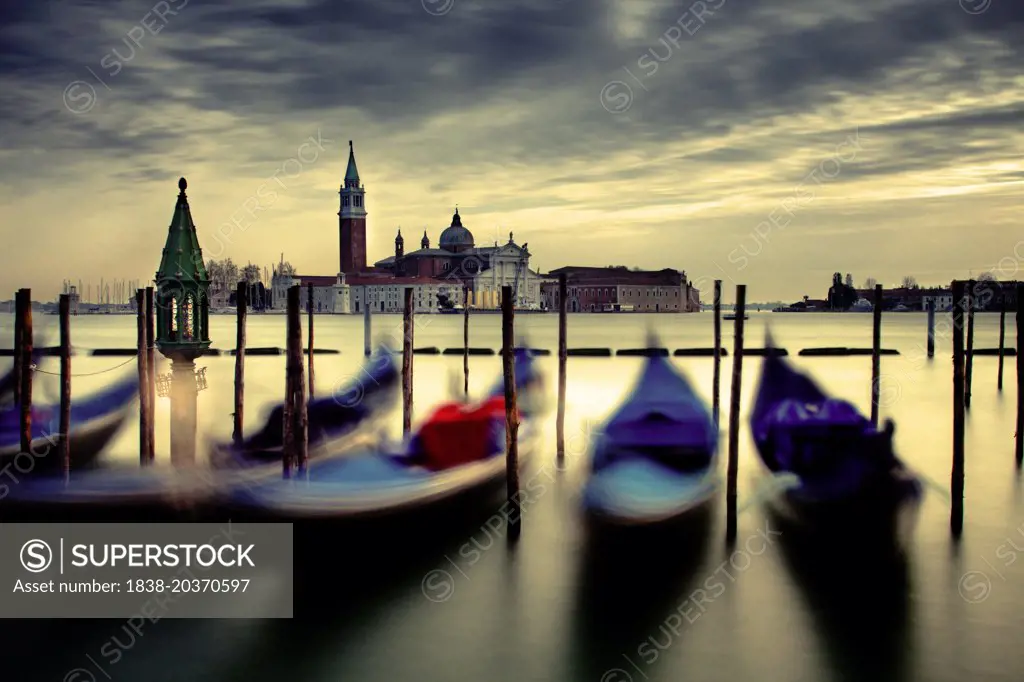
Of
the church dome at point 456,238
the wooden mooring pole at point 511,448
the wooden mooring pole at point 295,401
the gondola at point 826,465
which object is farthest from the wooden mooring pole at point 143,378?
the church dome at point 456,238

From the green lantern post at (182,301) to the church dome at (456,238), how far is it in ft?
324

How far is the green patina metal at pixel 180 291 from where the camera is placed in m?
9.47

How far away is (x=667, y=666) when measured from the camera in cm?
589

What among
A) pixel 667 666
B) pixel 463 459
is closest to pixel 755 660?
pixel 667 666

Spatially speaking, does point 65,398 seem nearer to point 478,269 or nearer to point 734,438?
point 734,438

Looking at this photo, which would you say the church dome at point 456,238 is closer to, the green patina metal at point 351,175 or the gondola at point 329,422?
the green patina metal at point 351,175

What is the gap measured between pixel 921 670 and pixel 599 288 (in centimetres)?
10922

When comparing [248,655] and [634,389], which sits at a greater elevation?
[634,389]

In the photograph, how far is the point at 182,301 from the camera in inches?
375

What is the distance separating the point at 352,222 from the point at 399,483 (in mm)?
93643

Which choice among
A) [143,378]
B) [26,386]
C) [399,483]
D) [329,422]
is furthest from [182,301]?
[329,422]

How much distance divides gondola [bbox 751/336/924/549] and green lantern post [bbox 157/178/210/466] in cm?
551

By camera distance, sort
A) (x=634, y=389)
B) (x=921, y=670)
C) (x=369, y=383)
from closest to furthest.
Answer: (x=921, y=670), (x=634, y=389), (x=369, y=383)

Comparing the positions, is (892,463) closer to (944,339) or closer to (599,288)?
(944,339)
